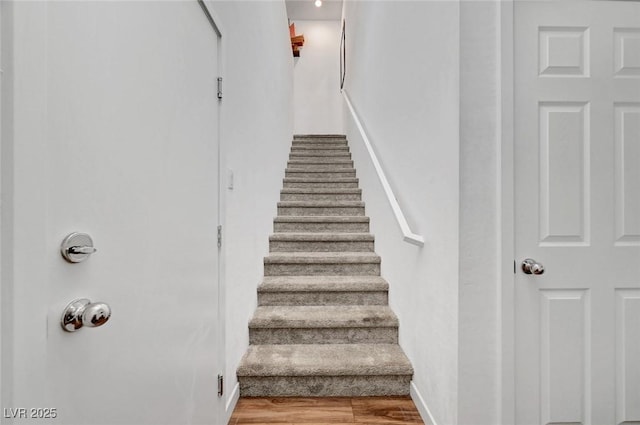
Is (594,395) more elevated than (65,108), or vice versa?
(65,108)

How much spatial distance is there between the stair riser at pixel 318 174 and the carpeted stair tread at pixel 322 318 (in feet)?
6.75

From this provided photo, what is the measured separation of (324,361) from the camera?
5.66ft

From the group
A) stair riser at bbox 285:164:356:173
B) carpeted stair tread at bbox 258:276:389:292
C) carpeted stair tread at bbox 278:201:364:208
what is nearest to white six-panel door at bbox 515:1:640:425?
carpeted stair tread at bbox 258:276:389:292

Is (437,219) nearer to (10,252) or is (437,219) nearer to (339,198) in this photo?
(10,252)

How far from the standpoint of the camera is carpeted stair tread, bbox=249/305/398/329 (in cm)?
192

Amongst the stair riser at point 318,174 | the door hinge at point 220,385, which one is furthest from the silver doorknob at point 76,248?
the stair riser at point 318,174

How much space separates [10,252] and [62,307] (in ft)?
0.52

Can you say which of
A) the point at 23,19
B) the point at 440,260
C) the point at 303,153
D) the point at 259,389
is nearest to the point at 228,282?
the point at 259,389

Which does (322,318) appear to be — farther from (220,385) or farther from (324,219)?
(324,219)

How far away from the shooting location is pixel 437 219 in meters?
1.45

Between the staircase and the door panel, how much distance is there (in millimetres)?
606

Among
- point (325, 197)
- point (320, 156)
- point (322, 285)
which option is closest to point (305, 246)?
point (322, 285)

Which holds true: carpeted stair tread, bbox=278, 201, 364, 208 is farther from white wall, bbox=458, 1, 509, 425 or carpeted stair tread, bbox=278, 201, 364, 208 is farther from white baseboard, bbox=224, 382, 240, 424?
white wall, bbox=458, 1, 509, 425

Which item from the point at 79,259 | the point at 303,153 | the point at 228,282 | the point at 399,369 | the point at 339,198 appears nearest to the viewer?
the point at 79,259
